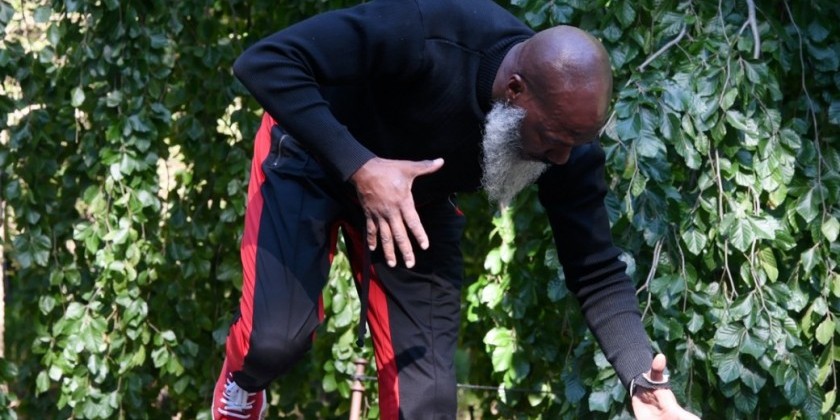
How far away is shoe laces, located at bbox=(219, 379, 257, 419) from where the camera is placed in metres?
2.62

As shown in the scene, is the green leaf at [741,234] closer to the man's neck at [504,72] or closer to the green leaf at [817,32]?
the green leaf at [817,32]

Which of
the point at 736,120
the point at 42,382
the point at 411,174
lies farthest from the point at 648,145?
the point at 42,382

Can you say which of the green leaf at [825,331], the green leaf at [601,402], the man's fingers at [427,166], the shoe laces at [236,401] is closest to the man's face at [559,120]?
the man's fingers at [427,166]

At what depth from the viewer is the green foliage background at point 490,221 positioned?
9.37ft

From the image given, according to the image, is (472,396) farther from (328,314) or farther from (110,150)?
(110,150)

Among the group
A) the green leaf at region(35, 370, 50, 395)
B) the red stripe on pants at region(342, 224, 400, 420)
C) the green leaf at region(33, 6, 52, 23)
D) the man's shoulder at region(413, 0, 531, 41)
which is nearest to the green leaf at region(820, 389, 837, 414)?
the red stripe on pants at region(342, 224, 400, 420)

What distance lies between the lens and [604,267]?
8.30 feet

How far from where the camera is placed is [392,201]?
2.00 meters

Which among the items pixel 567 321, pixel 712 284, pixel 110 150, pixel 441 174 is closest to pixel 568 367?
pixel 567 321

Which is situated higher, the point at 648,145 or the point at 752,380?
the point at 648,145

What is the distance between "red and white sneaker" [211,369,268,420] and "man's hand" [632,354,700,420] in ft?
2.69

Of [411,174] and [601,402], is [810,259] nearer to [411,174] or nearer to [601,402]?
[601,402]

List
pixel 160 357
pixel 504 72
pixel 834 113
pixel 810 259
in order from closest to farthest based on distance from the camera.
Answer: pixel 504 72, pixel 810 259, pixel 834 113, pixel 160 357

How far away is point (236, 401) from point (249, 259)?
33cm
